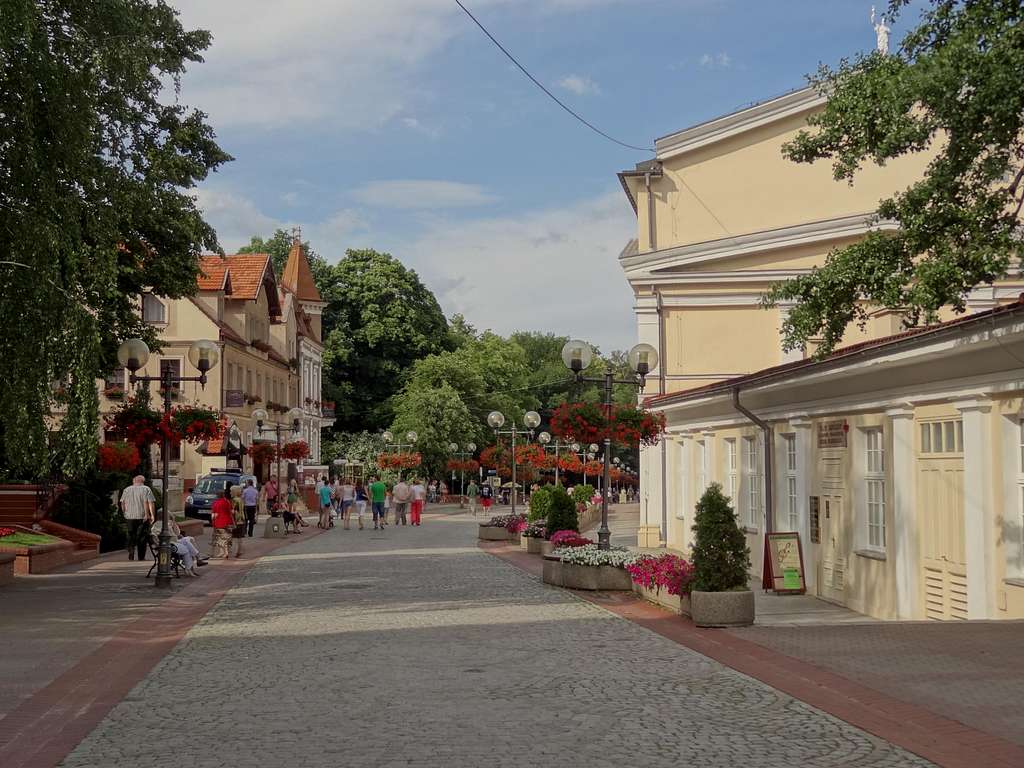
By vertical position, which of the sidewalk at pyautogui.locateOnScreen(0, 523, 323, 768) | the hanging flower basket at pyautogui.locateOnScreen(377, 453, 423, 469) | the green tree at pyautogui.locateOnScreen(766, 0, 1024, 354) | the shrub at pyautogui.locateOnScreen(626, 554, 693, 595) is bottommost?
the sidewalk at pyautogui.locateOnScreen(0, 523, 323, 768)

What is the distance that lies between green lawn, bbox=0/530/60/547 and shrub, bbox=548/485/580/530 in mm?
9364

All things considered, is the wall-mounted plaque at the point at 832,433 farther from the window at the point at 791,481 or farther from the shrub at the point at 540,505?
the shrub at the point at 540,505

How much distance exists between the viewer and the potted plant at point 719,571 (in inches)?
562

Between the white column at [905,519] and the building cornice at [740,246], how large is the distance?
17.3 meters

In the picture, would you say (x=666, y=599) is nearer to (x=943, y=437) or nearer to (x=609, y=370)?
(x=943, y=437)

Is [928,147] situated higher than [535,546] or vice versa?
[928,147]

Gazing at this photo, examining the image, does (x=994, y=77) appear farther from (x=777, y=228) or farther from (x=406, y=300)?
(x=406, y=300)

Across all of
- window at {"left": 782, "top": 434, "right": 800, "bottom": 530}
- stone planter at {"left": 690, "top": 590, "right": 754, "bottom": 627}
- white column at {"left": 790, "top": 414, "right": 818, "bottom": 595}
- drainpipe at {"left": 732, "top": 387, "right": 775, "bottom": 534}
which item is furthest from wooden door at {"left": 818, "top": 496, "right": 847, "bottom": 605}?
stone planter at {"left": 690, "top": 590, "right": 754, "bottom": 627}

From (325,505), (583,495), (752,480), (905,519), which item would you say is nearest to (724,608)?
(905,519)

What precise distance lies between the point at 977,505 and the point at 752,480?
29.7ft

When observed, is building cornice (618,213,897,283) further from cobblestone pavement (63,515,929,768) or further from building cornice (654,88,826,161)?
cobblestone pavement (63,515,929,768)

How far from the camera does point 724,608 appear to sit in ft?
46.8

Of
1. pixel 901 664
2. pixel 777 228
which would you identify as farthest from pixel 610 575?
pixel 777 228

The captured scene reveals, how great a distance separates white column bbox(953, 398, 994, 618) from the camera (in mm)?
14414
